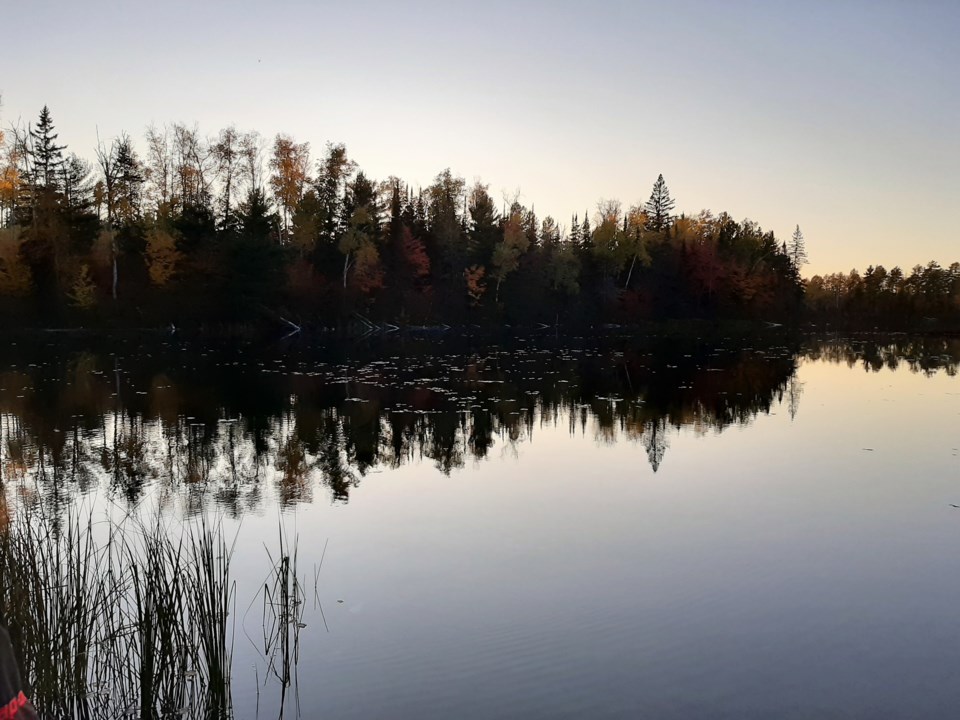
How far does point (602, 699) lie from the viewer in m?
6.30

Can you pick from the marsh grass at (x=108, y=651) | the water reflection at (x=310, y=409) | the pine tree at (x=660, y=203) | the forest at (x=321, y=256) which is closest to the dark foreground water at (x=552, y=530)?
the water reflection at (x=310, y=409)

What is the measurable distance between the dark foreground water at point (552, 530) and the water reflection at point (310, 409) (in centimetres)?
13

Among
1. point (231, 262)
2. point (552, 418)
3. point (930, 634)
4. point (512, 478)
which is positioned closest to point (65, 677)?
point (930, 634)

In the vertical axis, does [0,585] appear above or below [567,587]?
above

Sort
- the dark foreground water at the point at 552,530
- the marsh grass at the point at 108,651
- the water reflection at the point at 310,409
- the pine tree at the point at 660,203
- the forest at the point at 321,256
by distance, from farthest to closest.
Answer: the pine tree at the point at 660,203 < the forest at the point at 321,256 < the water reflection at the point at 310,409 < the dark foreground water at the point at 552,530 < the marsh grass at the point at 108,651

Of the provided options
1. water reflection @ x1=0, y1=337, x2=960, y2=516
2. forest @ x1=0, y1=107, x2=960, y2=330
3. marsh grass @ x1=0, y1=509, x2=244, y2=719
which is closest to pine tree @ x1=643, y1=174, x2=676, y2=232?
forest @ x1=0, y1=107, x2=960, y2=330

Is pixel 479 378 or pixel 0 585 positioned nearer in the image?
pixel 0 585

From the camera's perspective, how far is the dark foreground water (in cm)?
659

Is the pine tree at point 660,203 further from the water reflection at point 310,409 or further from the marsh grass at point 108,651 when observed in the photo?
the marsh grass at point 108,651

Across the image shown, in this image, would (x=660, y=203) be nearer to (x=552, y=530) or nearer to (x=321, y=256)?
(x=321, y=256)

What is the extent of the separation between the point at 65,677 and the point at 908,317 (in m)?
99.0

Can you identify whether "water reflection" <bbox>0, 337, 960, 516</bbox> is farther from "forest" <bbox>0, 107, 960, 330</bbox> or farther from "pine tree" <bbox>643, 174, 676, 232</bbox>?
"pine tree" <bbox>643, 174, 676, 232</bbox>

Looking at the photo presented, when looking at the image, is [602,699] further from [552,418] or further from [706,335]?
[706,335]

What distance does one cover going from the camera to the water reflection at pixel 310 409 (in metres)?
14.1
